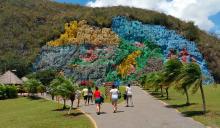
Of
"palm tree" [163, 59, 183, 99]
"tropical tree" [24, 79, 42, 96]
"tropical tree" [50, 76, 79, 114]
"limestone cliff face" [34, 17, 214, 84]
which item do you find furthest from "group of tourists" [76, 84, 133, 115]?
"limestone cliff face" [34, 17, 214, 84]

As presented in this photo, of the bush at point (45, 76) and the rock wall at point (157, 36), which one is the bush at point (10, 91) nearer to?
the bush at point (45, 76)

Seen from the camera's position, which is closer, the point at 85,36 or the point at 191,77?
the point at 191,77

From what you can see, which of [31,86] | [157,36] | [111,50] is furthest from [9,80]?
[157,36]

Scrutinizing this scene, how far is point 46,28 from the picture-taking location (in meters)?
96.2

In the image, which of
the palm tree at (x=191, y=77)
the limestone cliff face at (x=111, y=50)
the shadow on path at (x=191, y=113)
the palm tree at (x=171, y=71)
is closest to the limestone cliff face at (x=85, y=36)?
the limestone cliff face at (x=111, y=50)

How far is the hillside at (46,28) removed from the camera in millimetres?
89938

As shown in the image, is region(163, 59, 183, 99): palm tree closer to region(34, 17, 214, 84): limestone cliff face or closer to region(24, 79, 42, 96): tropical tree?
region(24, 79, 42, 96): tropical tree

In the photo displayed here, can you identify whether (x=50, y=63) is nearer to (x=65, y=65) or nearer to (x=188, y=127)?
(x=65, y=65)

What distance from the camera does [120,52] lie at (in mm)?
84312

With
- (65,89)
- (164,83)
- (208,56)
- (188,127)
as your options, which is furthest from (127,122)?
(208,56)

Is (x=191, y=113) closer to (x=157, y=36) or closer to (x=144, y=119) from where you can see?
(x=144, y=119)

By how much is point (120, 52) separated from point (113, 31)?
209 inches

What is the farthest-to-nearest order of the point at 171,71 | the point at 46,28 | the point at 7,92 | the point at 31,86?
the point at 46,28 → the point at 7,92 → the point at 31,86 → the point at 171,71

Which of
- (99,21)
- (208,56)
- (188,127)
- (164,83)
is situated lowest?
(188,127)
